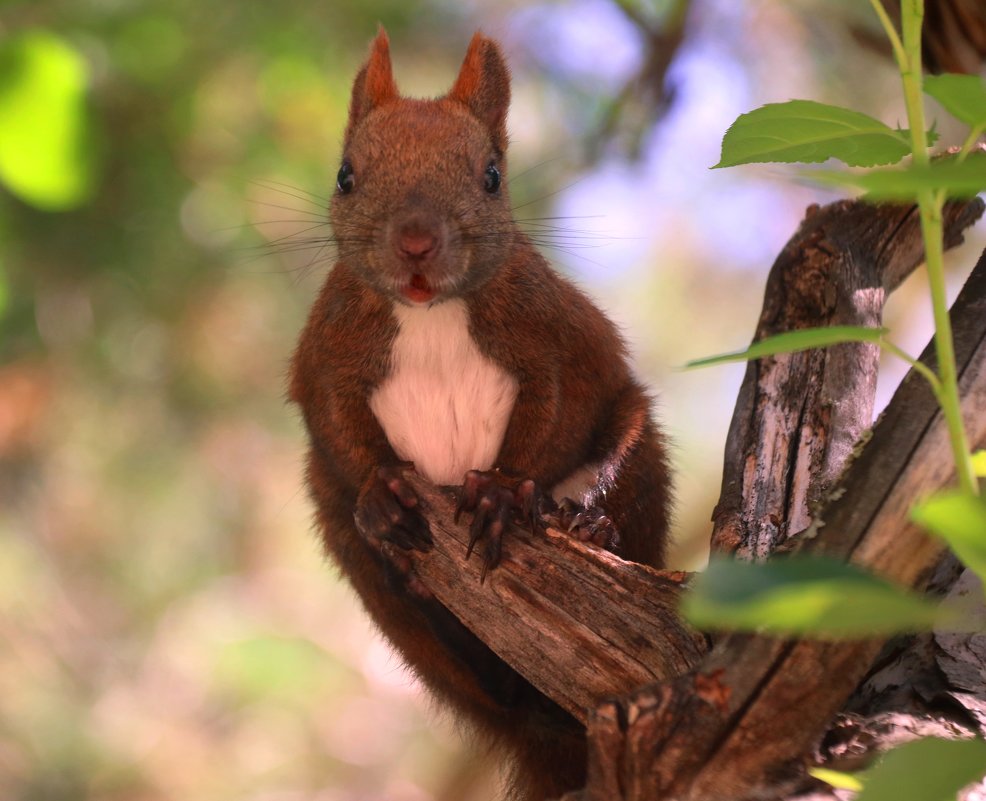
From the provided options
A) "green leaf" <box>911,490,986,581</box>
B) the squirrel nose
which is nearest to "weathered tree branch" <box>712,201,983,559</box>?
the squirrel nose

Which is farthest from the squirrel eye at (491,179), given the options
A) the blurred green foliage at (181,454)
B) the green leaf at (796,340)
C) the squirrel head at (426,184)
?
the green leaf at (796,340)

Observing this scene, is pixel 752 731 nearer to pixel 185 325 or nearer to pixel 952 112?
pixel 952 112

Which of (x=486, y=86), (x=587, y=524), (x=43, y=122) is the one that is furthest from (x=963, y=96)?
(x=486, y=86)

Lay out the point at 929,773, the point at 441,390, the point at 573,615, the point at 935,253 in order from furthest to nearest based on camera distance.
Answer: the point at 441,390
the point at 573,615
the point at 935,253
the point at 929,773

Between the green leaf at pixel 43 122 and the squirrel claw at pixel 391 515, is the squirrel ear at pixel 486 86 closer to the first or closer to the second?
the squirrel claw at pixel 391 515

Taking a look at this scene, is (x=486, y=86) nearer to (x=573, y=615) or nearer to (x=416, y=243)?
(x=416, y=243)

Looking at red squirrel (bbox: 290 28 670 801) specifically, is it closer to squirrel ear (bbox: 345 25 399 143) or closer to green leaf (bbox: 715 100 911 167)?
squirrel ear (bbox: 345 25 399 143)

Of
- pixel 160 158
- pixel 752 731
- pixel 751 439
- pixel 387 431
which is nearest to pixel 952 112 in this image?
pixel 752 731

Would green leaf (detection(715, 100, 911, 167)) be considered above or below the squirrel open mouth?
above
